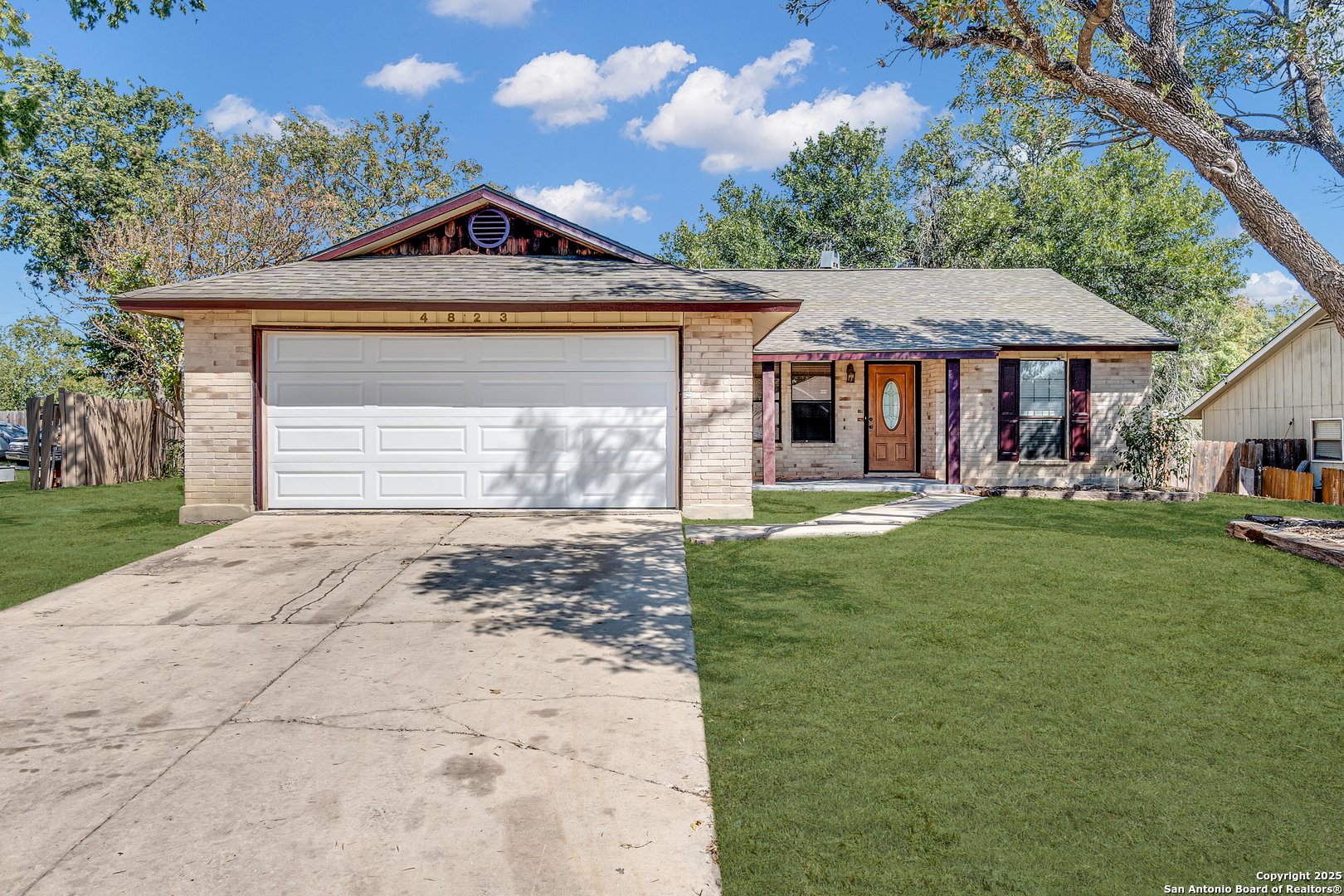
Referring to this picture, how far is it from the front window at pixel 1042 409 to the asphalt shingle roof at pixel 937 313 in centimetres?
70

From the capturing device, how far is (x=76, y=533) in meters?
9.60

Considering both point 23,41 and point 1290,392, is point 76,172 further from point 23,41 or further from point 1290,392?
point 1290,392

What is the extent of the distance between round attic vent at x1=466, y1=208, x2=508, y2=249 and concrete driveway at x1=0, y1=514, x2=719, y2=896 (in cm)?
681

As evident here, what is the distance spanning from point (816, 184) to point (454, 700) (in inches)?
1230

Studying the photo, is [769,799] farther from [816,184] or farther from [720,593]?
[816,184]

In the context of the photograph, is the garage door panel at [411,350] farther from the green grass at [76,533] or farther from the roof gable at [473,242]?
the green grass at [76,533]

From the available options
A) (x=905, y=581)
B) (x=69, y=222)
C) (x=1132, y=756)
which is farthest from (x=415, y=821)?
(x=69, y=222)

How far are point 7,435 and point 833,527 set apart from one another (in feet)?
83.7

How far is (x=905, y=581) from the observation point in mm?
6715

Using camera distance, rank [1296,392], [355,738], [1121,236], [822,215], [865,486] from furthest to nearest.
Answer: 1. [822,215]
2. [1121,236]
3. [1296,392]
4. [865,486]
5. [355,738]

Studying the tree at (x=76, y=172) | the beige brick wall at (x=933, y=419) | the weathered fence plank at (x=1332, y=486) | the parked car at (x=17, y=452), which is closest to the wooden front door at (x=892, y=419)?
the beige brick wall at (x=933, y=419)

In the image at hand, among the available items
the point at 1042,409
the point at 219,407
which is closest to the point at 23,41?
the point at 219,407

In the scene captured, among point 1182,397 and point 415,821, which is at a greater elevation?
point 1182,397

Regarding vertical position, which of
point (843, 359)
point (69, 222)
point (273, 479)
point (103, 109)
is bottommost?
point (273, 479)
